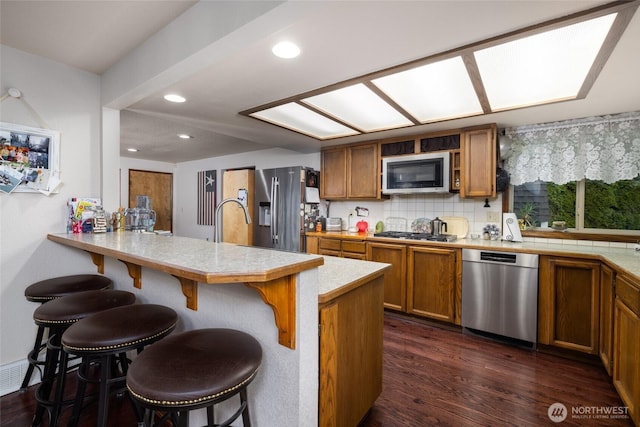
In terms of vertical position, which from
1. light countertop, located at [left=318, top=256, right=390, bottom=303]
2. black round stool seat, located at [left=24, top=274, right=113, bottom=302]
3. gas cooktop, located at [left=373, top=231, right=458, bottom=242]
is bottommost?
black round stool seat, located at [left=24, top=274, right=113, bottom=302]

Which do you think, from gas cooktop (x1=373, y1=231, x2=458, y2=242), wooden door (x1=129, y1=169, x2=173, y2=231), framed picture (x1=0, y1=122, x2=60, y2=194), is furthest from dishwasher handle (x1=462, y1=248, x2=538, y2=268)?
wooden door (x1=129, y1=169, x2=173, y2=231)

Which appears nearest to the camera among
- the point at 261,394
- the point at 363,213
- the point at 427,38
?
the point at 261,394

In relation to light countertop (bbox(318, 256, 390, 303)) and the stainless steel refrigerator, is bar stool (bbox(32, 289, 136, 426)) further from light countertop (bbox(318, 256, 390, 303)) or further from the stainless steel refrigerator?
the stainless steel refrigerator

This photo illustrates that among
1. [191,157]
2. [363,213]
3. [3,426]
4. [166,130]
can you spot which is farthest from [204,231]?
[3,426]

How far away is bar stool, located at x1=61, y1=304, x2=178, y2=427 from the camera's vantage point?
1089mm

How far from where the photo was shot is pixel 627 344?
1673mm

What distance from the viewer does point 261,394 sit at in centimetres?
125

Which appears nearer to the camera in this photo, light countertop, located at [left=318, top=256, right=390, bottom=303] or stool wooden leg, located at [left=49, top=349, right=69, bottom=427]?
light countertop, located at [left=318, top=256, right=390, bottom=303]

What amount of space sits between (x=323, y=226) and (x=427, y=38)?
298 centimetres

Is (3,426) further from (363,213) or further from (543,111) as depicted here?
(543,111)

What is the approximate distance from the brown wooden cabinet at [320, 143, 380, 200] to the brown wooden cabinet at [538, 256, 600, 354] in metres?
1.89

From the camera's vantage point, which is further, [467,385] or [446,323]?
[446,323]

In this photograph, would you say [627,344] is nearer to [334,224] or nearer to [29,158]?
[334,224]

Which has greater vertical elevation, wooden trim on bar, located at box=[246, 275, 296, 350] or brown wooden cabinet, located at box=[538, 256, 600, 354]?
wooden trim on bar, located at box=[246, 275, 296, 350]
